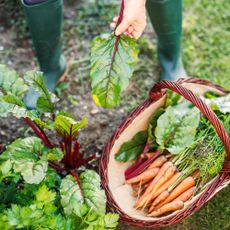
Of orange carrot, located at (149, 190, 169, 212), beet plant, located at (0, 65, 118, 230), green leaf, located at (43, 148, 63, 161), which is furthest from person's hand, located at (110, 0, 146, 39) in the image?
orange carrot, located at (149, 190, 169, 212)

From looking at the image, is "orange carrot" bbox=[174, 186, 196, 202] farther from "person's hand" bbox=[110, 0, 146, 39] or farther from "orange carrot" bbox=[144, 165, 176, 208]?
"person's hand" bbox=[110, 0, 146, 39]

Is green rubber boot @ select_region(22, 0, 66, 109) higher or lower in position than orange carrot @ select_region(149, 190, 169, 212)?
higher

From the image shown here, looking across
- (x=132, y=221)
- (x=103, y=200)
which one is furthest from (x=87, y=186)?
(x=132, y=221)

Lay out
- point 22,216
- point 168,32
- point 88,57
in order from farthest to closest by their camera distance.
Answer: point 88,57
point 168,32
point 22,216

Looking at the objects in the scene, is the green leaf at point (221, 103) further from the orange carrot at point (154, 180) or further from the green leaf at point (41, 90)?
the green leaf at point (41, 90)

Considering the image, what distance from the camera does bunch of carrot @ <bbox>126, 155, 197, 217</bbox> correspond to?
211cm

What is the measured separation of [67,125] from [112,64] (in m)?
0.31

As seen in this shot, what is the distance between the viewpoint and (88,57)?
280 cm

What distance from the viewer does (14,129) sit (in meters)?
2.46

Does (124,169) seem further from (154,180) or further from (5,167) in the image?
(5,167)

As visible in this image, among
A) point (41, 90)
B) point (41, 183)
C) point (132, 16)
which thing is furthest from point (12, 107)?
point (132, 16)

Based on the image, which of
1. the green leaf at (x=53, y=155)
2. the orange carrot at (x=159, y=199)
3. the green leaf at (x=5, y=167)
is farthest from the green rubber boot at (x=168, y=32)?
the green leaf at (x=5, y=167)

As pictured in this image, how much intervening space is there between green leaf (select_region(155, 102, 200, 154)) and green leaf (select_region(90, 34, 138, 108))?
1.07 ft

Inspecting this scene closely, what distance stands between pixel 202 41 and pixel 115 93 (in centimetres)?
124
